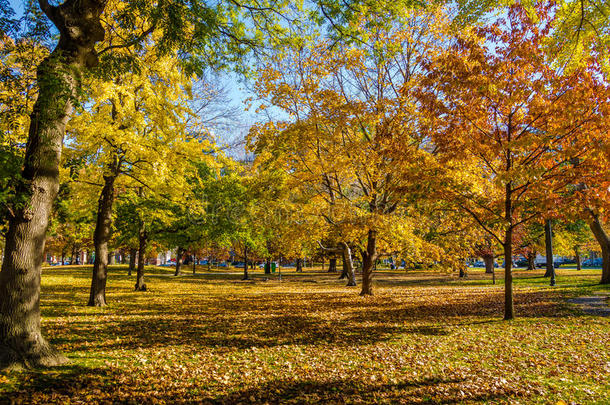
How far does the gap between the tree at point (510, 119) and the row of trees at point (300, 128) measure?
47 millimetres

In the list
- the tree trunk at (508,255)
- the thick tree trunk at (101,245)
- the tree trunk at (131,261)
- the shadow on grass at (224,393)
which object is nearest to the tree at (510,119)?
the tree trunk at (508,255)

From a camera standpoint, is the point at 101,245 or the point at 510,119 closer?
the point at 510,119

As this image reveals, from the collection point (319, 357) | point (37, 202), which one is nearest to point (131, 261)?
point (37, 202)

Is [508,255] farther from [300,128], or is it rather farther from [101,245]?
[101,245]

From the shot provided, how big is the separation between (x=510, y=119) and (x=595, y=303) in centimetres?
896

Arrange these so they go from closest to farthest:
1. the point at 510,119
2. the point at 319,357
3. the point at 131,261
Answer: the point at 319,357, the point at 510,119, the point at 131,261

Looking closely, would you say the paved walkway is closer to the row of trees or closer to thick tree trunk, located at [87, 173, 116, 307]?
the row of trees

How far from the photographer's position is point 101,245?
1232 cm

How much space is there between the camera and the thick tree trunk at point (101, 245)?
1193 centimetres

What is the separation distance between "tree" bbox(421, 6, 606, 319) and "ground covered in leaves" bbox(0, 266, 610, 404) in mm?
2718

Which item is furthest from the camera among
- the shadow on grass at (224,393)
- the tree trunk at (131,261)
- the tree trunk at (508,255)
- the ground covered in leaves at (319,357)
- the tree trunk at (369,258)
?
the tree trunk at (131,261)

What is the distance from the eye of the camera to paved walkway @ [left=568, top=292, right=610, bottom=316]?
11059mm

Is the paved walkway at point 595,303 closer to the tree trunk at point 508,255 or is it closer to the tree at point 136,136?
the tree trunk at point 508,255

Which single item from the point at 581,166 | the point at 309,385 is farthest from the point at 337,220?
the point at 309,385
